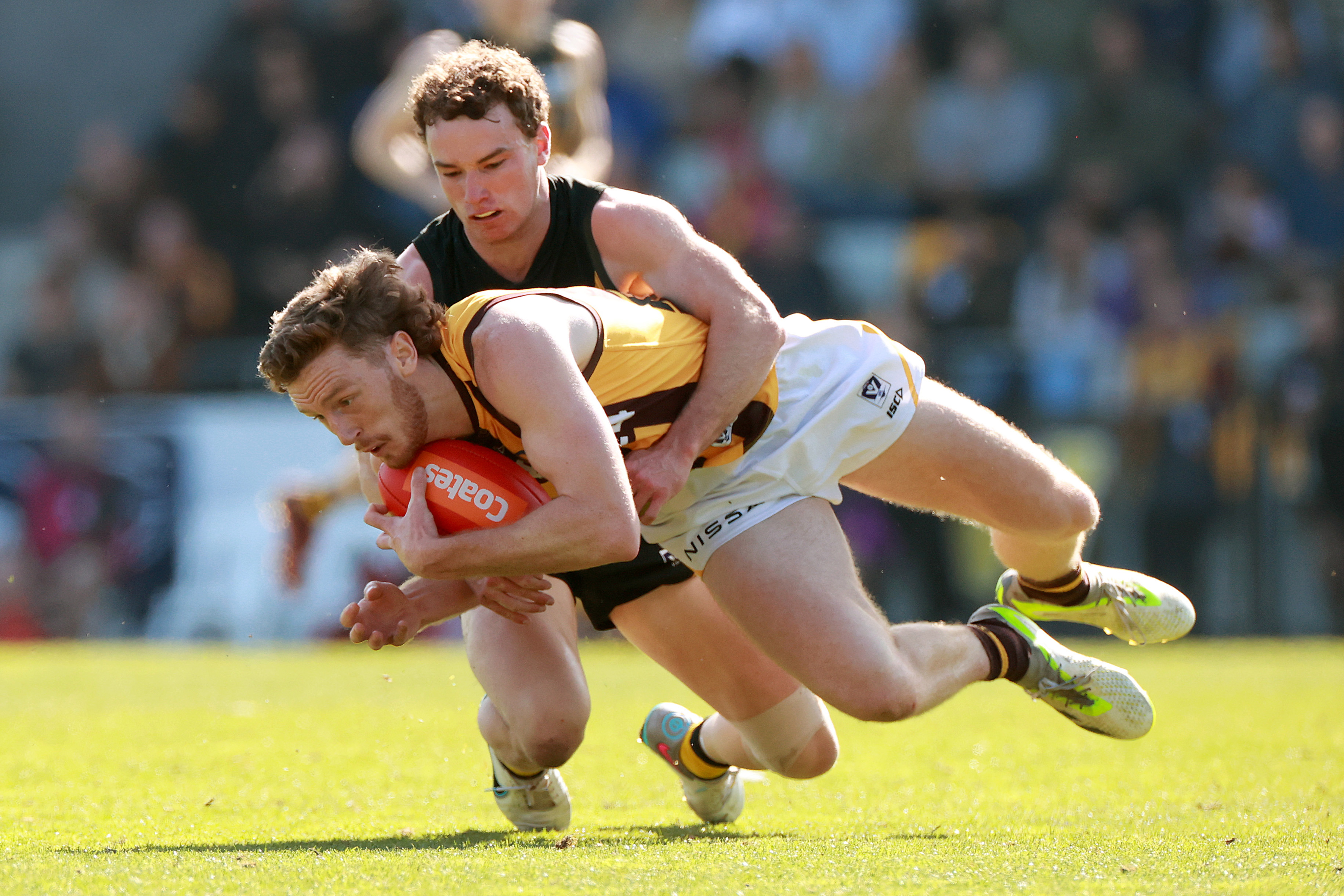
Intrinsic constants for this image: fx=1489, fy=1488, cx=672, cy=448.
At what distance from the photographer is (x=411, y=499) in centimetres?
355

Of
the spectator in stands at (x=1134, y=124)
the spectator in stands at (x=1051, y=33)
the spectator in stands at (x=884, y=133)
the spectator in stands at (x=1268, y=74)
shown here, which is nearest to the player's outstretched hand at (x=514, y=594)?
the spectator in stands at (x=884, y=133)

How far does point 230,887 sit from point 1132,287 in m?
9.76

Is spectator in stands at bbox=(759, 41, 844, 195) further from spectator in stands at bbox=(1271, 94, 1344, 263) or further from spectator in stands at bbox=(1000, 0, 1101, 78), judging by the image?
spectator in stands at bbox=(1271, 94, 1344, 263)

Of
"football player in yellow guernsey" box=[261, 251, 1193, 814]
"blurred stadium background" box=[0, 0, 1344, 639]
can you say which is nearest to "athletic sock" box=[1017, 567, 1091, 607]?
"football player in yellow guernsey" box=[261, 251, 1193, 814]

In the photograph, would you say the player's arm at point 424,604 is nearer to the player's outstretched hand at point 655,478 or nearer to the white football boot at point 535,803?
the player's outstretched hand at point 655,478

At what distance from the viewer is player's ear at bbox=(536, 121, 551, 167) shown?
406cm

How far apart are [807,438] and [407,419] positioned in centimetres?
111

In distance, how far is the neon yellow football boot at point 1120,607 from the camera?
189 inches

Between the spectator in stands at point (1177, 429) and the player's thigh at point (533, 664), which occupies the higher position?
the player's thigh at point (533, 664)

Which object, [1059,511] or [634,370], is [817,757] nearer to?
[1059,511]

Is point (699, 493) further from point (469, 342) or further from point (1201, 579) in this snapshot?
point (1201, 579)

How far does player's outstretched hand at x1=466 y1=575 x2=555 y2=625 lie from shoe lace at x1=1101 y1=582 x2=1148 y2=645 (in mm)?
1999

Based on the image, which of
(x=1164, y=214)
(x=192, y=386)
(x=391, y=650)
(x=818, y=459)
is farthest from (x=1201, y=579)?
(x=192, y=386)

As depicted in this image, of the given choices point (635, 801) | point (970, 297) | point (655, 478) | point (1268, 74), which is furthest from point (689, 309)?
point (1268, 74)
